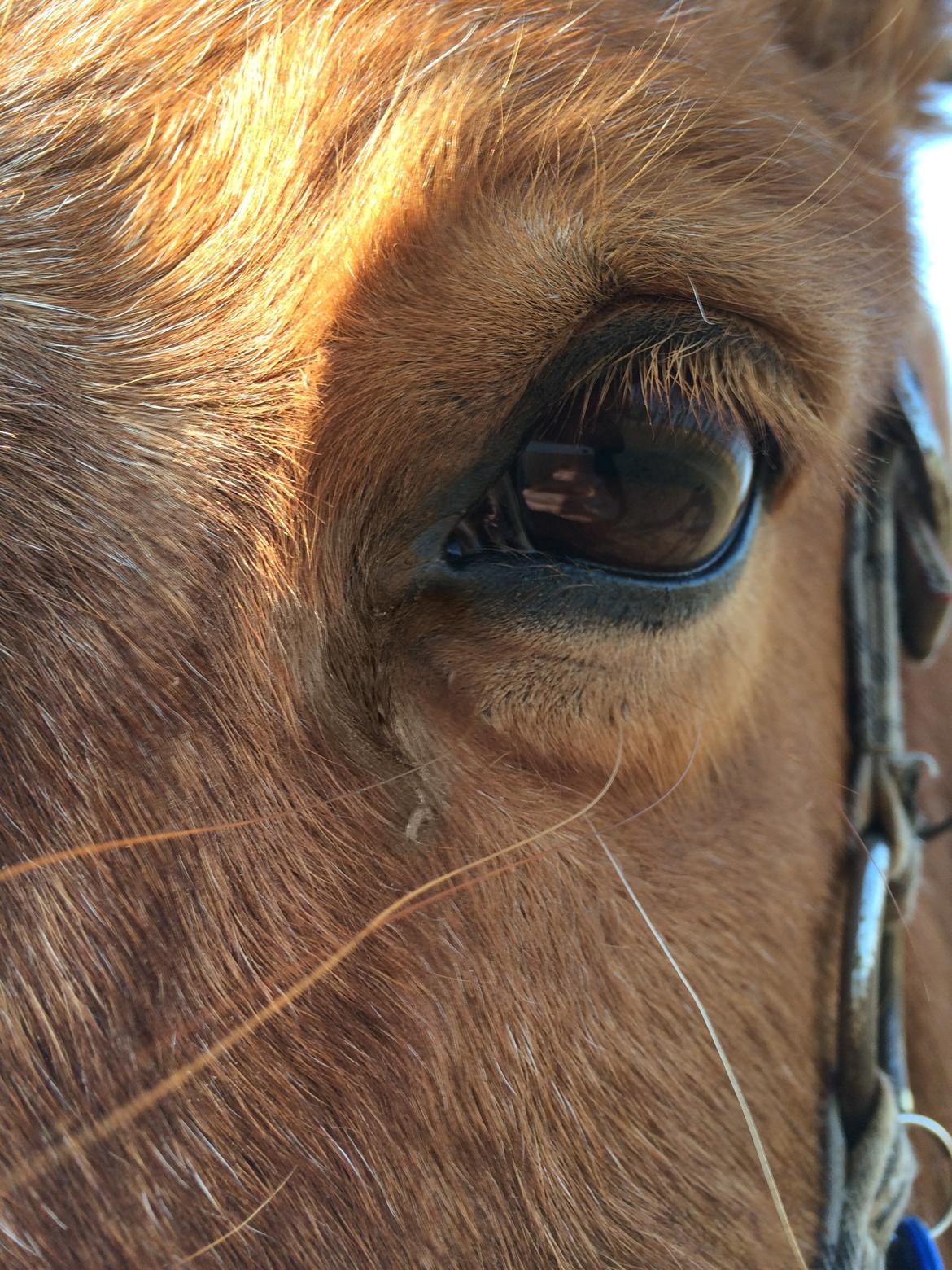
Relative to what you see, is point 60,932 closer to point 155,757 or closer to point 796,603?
point 155,757

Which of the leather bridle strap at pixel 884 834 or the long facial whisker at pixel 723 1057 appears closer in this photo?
the long facial whisker at pixel 723 1057

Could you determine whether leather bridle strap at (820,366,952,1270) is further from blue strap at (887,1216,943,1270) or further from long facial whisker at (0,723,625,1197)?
long facial whisker at (0,723,625,1197)

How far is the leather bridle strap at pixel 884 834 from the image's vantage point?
4.24 feet

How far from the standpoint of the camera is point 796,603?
1.48 metres

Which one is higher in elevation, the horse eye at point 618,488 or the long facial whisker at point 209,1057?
the horse eye at point 618,488

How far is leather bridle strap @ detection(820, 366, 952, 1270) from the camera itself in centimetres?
129

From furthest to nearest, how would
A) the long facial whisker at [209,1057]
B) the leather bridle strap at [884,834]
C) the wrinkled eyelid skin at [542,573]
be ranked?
the leather bridle strap at [884,834] < the wrinkled eyelid skin at [542,573] < the long facial whisker at [209,1057]

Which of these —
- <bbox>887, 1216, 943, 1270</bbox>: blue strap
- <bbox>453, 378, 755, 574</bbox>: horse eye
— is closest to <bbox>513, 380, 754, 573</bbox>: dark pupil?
<bbox>453, 378, 755, 574</bbox>: horse eye

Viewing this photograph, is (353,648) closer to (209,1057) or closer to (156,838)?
(156,838)

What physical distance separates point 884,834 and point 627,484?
651 millimetres

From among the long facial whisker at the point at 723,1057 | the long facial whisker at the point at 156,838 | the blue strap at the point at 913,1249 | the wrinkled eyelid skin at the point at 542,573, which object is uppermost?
the wrinkled eyelid skin at the point at 542,573

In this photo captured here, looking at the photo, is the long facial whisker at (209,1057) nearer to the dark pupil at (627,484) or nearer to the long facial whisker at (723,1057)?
the long facial whisker at (723,1057)

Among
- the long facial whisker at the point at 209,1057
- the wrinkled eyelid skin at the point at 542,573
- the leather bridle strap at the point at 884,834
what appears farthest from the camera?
the leather bridle strap at the point at 884,834

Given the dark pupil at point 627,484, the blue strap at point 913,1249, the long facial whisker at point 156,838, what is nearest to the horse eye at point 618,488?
the dark pupil at point 627,484
